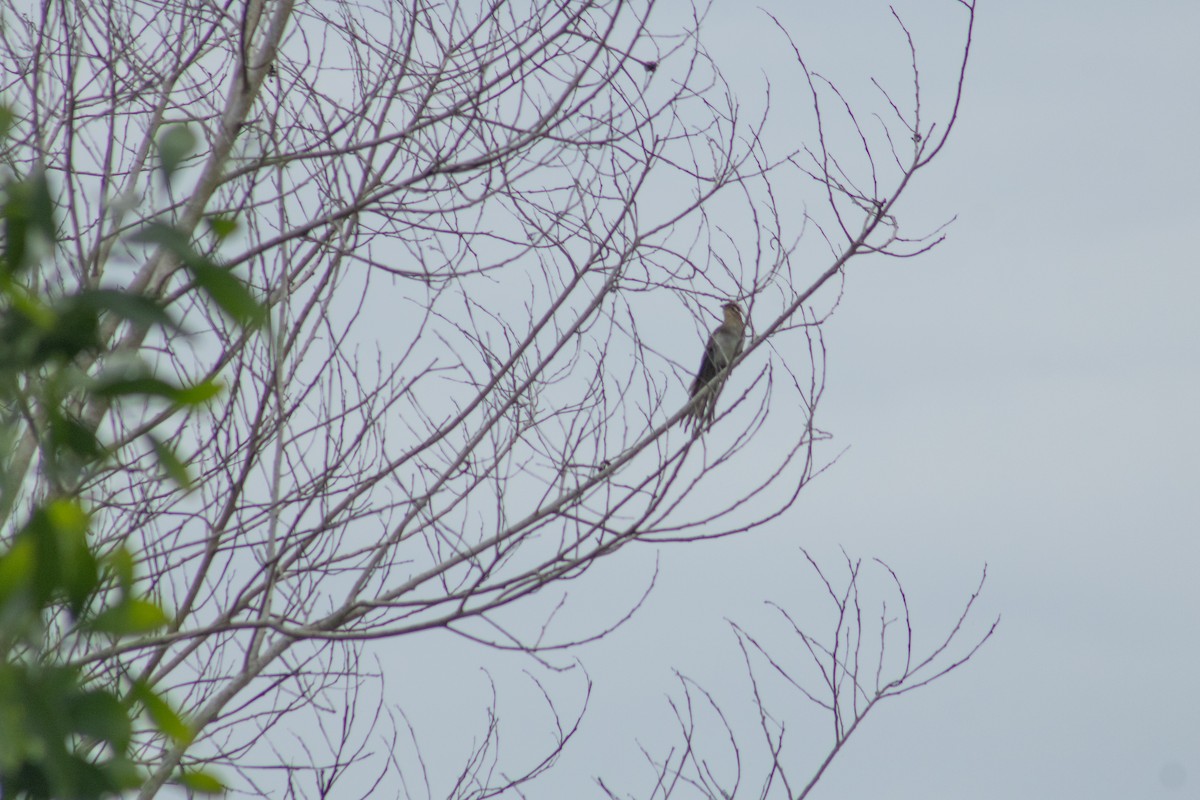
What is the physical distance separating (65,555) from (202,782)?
218mm

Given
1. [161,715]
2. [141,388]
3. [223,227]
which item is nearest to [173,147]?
[223,227]

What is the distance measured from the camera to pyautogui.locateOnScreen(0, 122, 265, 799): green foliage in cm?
94

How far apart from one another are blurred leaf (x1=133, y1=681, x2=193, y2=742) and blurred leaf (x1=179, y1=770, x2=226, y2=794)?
40 mm

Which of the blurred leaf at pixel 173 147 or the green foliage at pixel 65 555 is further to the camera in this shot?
the blurred leaf at pixel 173 147

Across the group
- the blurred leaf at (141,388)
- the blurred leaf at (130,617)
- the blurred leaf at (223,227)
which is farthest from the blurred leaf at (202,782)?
the blurred leaf at (223,227)

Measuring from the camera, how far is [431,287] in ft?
12.2

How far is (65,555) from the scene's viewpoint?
0.94m

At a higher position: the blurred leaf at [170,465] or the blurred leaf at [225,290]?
the blurred leaf at [225,290]

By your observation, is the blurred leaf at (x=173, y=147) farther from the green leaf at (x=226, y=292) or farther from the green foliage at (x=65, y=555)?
the green leaf at (x=226, y=292)

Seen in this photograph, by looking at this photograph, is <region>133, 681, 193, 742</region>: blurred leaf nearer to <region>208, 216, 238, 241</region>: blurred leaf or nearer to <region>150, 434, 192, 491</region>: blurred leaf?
<region>150, 434, 192, 491</region>: blurred leaf

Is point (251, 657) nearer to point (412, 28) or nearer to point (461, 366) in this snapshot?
point (461, 366)

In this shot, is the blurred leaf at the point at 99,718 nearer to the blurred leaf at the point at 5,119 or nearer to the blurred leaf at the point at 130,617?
the blurred leaf at the point at 130,617

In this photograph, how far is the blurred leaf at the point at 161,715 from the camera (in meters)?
1.00

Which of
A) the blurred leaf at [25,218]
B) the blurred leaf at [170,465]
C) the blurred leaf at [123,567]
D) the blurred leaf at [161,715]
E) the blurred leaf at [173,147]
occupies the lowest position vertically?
the blurred leaf at [161,715]
